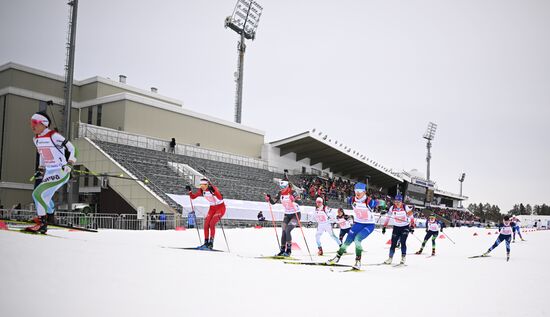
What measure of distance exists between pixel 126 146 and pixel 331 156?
31612 mm

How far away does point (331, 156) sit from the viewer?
6241 cm

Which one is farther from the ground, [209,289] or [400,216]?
[400,216]

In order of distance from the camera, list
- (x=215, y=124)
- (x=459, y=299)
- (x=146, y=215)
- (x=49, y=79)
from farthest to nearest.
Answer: (x=215, y=124)
(x=49, y=79)
(x=146, y=215)
(x=459, y=299)

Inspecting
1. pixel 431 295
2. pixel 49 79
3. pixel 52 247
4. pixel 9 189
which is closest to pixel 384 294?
pixel 431 295

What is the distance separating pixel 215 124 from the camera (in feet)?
164

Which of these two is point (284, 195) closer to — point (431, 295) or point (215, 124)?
point (431, 295)

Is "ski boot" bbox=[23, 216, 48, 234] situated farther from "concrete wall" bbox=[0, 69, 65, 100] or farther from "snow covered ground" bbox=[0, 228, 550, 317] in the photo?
"concrete wall" bbox=[0, 69, 65, 100]

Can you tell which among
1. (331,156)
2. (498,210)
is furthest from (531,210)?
(331,156)

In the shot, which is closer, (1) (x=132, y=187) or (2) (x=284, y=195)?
(2) (x=284, y=195)

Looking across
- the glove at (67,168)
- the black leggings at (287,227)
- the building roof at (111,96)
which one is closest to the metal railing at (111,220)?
the black leggings at (287,227)

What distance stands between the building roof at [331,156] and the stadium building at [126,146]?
470 mm

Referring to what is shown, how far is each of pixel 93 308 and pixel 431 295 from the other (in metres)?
5.59

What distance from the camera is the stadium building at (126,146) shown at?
3297 centimetres

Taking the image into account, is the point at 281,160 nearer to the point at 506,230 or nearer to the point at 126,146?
the point at 126,146
